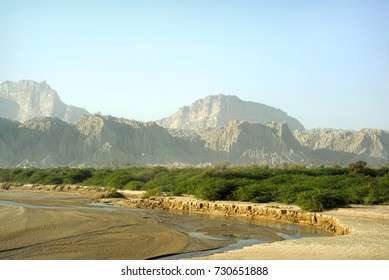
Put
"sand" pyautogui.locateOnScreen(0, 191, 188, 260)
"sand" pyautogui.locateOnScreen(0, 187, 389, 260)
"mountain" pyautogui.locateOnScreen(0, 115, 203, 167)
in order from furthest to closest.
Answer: "mountain" pyautogui.locateOnScreen(0, 115, 203, 167) → "sand" pyautogui.locateOnScreen(0, 191, 188, 260) → "sand" pyautogui.locateOnScreen(0, 187, 389, 260)

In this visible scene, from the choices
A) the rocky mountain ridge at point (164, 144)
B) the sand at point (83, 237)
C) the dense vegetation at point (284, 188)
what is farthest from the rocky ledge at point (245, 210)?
the rocky mountain ridge at point (164, 144)

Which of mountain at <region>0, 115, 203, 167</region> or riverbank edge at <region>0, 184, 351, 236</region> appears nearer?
riverbank edge at <region>0, 184, 351, 236</region>

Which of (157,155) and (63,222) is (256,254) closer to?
(63,222)

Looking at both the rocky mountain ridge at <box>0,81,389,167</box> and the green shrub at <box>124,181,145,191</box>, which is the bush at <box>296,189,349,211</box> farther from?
the rocky mountain ridge at <box>0,81,389,167</box>

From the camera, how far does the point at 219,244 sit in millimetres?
13992

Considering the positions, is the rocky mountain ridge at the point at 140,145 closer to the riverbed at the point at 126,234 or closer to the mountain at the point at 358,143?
the mountain at the point at 358,143

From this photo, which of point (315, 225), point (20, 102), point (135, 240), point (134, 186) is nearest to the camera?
point (135, 240)

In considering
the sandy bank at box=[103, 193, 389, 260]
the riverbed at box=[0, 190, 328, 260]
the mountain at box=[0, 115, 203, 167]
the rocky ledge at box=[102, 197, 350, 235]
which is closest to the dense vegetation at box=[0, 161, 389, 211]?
the sandy bank at box=[103, 193, 389, 260]

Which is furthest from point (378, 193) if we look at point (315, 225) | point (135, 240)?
point (135, 240)

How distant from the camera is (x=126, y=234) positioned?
50.0 feet

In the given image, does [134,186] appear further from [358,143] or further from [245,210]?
[358,143]

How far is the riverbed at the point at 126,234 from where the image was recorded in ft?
39.8

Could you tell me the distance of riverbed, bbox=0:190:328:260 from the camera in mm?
12125
